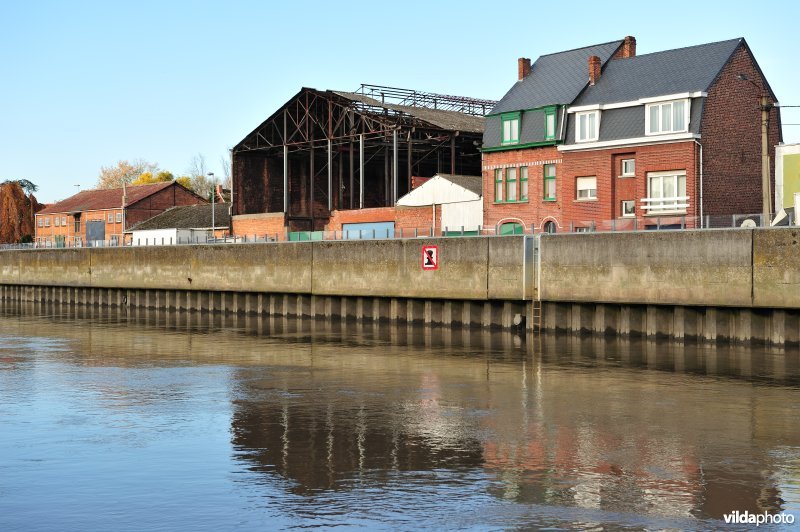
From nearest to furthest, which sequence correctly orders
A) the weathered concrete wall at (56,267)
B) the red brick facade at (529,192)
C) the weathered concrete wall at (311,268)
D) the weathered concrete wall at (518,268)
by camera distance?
the weathered concrete wall at (518,268), the weathered concrete wall at (311,268), the red brick facade at (529,192), the weathered concrete wall at (56,267)

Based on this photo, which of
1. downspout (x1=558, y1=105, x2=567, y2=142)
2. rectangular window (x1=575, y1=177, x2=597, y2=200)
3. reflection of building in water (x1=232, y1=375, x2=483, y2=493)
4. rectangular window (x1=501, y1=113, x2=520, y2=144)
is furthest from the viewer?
rectangular window (x1=501, y1=113, x2=520, y2=144)

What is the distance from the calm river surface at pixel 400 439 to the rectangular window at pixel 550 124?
89.8 ft

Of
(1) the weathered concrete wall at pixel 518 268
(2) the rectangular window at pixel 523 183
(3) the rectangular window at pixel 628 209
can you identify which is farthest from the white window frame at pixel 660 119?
(1) the weathered concrete wall at pixel 518 268

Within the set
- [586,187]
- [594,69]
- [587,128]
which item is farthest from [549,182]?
[594,69]

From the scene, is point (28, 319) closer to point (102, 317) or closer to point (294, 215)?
point (102, 317)

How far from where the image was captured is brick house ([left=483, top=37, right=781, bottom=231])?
5769 cm

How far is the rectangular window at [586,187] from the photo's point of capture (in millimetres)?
61688

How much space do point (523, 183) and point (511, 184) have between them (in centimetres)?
102

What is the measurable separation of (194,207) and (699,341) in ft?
265

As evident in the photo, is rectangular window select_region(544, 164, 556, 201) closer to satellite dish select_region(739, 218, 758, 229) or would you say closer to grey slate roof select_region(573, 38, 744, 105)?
grey slate roof select_region(573, 38, 744, 105)

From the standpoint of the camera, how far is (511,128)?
220 ft

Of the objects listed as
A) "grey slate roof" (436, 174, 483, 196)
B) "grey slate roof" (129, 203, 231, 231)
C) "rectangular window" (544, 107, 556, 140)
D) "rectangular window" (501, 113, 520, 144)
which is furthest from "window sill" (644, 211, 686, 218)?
"grey slate roof" (129, 203, 231, 231)

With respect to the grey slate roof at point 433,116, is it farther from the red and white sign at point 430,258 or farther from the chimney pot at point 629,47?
the red and white sign at point 430,258

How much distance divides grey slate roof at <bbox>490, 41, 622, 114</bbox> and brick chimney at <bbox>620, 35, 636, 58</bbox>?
1.52 ft
